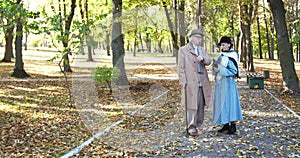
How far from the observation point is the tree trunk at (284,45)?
465 inches

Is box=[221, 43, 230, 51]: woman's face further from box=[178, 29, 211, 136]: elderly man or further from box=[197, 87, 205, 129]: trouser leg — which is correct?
box=[197, 87, 205, 129]: trouser leg

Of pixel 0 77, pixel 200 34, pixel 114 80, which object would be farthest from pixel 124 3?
pixel 200 34

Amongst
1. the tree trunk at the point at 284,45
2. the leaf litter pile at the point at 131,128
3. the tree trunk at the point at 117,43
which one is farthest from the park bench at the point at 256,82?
the tree trunk at the point at 117,43

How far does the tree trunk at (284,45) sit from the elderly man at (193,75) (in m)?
6.38

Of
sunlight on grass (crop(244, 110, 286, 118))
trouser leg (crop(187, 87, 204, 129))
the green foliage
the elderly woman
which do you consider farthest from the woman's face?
the green foliage

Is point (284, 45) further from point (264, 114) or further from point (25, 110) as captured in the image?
point (25, 110)

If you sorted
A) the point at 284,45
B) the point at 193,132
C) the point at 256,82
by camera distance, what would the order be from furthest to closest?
1. the point at 256,82
2. the point at 284,45
3. the point at 193,132

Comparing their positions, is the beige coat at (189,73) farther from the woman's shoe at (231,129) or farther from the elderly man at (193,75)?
the woman's shoe at (231,129)

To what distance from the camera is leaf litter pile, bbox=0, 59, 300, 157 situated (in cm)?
583

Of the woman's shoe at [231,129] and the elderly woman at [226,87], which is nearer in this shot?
the elderly woman at [226,87]

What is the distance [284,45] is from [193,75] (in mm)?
6642

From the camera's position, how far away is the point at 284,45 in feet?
38.7

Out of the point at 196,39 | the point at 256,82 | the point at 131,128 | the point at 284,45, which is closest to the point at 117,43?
the point at 256,82

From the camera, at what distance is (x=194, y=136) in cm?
661
